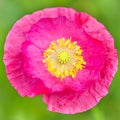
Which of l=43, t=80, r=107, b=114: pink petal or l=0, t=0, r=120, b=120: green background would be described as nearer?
l=43, t=80, r=107, b=114: pink petal

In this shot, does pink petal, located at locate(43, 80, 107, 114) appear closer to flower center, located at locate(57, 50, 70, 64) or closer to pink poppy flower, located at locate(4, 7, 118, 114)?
pink poppy flower, located at locate(4, 7, 118, 114)

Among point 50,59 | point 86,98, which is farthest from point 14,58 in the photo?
point 86,98

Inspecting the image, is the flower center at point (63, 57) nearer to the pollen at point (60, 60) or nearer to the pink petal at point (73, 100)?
the pollen at point (60, 60)

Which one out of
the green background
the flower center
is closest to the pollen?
the flower center

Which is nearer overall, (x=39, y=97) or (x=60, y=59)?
(x=60, y=59)

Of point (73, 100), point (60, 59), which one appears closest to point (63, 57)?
point (60, 59)

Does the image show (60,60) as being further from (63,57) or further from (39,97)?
(39,97)

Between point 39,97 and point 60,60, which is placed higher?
point 60,60

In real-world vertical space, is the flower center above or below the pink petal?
above
